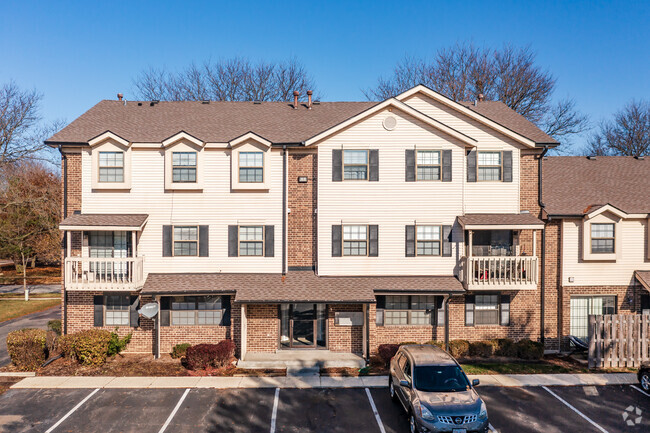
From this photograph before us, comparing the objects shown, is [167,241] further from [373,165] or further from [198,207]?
[373,165]

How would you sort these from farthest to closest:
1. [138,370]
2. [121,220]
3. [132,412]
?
[121,220] → [138,370] → [132,412]

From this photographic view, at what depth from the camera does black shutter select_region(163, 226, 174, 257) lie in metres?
16.7

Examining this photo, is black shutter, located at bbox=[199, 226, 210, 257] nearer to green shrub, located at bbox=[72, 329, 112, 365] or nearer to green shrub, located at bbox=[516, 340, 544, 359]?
green shrub, located at bbox=[72, 329, 112, 365]

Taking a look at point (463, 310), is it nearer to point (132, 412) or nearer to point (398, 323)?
point (398, 323)

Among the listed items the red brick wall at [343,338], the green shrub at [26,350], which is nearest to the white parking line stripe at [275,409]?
the red brick wall at [343,338]

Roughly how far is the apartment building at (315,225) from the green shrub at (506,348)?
0.67 metres

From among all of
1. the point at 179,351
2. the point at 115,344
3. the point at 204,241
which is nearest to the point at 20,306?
the point at 115,344

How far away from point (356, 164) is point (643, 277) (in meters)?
13.1

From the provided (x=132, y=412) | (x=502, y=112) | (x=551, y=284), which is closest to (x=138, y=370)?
(x=132, y=412)

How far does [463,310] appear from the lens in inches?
662

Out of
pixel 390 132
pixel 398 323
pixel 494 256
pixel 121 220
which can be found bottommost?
pixel 398 323

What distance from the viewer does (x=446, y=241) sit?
656 inches

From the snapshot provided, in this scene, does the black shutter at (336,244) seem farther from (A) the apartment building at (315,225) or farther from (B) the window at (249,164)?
(B) the window at (249,164)

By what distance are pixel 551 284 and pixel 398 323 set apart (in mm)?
6928
